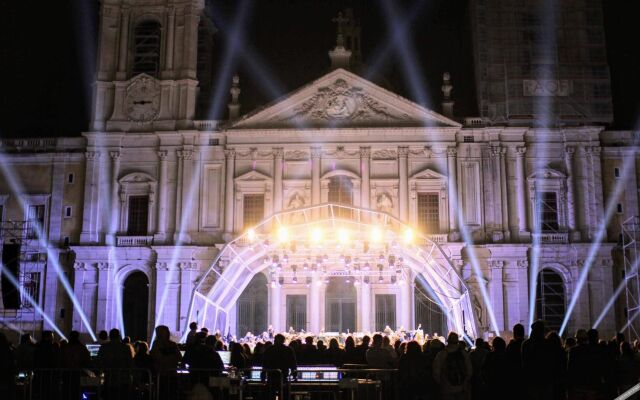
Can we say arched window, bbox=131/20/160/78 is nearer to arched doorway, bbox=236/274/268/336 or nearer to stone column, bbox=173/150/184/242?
stone column, bbox=173/150/184/242

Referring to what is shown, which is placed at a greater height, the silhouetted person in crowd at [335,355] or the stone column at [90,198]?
the stone column at [90,198]

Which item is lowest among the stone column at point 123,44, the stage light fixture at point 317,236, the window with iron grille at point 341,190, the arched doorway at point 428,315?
the arched doorway at point 428,315

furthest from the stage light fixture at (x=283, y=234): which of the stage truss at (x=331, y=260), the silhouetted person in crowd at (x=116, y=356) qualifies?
the silhouetted person in crowd at (x=116, y=356)

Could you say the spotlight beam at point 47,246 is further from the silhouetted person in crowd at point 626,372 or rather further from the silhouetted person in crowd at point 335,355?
the silhouetted person in crowd at point 626,372

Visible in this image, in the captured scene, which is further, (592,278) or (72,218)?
(72,218)

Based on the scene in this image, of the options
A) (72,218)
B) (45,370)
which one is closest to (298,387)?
(45,370)

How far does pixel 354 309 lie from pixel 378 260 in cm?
467

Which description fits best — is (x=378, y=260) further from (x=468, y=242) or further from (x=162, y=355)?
(x=162, y=355)

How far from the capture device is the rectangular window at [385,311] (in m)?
36.1

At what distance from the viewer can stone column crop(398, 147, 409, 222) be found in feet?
118

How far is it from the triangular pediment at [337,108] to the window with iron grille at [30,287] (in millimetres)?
11081

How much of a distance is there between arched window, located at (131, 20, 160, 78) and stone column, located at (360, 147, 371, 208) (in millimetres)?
10383

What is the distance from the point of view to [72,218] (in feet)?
122

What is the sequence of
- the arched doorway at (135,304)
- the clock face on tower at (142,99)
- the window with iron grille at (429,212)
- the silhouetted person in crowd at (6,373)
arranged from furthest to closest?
the clock face on tower at (142,99)
the arched doorway at (135,304)
the window with iron grille at (429,212)
the silhouetted person in crowd at (6,373)
